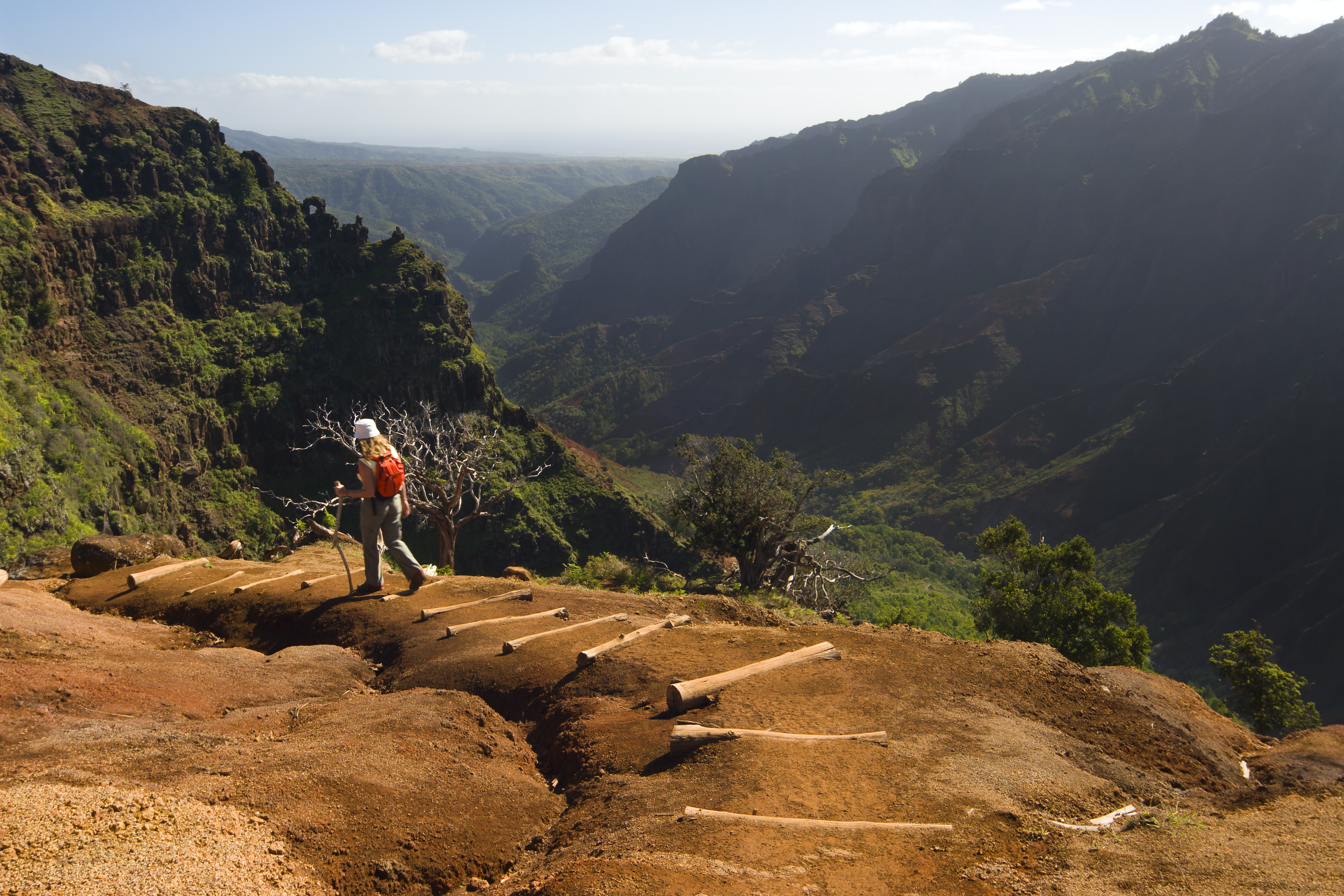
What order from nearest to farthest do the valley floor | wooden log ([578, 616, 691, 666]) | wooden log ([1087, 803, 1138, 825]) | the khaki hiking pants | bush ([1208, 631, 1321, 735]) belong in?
the valley floor → wooden log ([1087, 803, 1138, 825]) → wooden log ([578, 616, 691, 666]) → the khaki hiking pants → bush ([1208, 631, 1321, 735])

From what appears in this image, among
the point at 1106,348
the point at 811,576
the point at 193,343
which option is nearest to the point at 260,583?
the point at 811,576

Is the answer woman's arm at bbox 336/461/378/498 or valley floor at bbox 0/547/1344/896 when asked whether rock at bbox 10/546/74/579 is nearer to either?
valley floor at bbox 0/547/1344/896

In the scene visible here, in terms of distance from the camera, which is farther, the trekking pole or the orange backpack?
the orange backpack

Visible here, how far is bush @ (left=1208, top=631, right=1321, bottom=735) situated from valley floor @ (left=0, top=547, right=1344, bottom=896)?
1134 centimetres

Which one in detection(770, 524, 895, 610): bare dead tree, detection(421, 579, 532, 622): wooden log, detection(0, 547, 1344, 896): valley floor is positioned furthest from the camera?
detection(770, 524, 895, 610): bare dead tree

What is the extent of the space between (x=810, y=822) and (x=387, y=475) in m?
7.01

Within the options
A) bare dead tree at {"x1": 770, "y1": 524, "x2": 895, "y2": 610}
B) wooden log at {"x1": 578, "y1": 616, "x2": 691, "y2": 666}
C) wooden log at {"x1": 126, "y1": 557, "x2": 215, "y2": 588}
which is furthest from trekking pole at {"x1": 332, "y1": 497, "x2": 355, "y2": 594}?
bare dead tree at {"x1": 770, "y1": 524, "x2": 895, "y2": 610}

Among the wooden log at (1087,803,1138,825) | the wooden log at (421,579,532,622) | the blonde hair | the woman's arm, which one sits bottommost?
the wooden log at (421,579,532,622)

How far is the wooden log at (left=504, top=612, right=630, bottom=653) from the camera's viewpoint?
8500mm

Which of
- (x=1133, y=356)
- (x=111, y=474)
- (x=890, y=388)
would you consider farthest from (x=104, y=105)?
(x=1133, y=356)

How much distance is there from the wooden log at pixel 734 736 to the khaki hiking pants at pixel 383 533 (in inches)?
207

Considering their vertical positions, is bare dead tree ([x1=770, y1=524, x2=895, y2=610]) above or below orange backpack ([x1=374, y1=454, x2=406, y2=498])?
below

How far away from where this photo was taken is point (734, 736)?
20.6ft

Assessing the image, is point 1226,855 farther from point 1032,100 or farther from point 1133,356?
point 1032,100
